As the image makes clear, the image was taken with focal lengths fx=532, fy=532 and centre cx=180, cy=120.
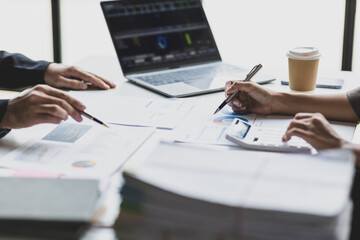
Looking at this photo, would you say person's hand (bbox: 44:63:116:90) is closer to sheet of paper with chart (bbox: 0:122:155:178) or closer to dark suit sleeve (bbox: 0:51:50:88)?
dark suit sleeve (bbox: 0:51:50:88)

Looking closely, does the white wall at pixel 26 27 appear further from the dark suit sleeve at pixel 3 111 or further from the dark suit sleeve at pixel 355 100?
the dark suit sleeve at pixel 355 100

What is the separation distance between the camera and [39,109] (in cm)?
133

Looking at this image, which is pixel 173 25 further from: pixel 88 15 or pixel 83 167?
pixel 88 15

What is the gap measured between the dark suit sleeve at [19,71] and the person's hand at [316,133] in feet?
3.12

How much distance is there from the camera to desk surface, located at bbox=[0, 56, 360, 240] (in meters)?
0.95

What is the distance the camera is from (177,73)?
6.20 feet

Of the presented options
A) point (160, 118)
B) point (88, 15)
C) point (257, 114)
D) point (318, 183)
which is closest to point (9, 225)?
point (318, 183)

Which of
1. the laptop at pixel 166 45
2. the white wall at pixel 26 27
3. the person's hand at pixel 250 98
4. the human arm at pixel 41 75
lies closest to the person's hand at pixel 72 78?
the human arm at pixel 41 75

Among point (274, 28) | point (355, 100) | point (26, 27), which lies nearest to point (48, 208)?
point (355, 100)

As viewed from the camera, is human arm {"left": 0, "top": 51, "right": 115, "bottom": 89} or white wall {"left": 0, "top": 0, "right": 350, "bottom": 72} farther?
white wall {"left": 0, "top": 0, "right": 350, "bottom": 72}

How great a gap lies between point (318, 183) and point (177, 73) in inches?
43.4

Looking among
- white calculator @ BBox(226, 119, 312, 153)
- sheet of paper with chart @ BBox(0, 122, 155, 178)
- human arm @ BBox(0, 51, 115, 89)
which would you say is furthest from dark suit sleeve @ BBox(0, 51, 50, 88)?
white calculator @ BBox(226, 119, 312, 153)

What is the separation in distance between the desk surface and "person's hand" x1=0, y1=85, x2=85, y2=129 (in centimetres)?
4

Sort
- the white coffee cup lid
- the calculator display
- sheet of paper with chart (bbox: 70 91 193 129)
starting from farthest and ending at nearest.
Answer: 1. the white coffee cup lid
2. sheet of paper with chart (bbox: 70 91 193 129)
3. the calculator display
